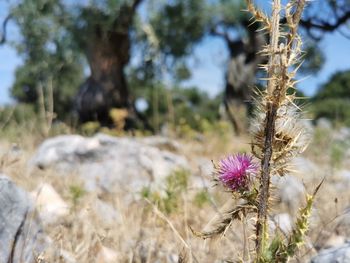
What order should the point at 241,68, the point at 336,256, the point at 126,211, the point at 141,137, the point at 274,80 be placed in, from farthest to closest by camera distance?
the point at 241,68
the point at 141,137
the point at 126,211
the point at 336,256
the point at 274,80

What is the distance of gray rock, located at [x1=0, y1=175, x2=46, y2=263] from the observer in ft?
4.99

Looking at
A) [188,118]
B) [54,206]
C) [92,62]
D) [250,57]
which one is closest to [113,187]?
[54,206]

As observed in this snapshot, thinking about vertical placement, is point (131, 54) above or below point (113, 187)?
above

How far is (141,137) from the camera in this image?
22.1 feet

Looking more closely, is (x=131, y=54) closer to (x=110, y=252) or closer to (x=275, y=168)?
(x=110, y=252)

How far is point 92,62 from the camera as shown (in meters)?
11.6

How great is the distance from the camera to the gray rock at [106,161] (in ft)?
11.6

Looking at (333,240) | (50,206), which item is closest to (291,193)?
(333,240)

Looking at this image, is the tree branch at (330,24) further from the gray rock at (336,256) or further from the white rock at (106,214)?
the gray rock at (336,256)

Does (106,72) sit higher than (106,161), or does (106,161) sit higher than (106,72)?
(106,72)

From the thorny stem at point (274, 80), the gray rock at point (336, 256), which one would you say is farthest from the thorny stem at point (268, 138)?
the gray rock at point (336, 256)

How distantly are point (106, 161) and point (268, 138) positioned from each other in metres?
3.34

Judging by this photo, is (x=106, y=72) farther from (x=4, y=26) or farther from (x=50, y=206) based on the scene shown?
(x=50, y=206)

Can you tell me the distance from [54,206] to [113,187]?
946 millimetres
